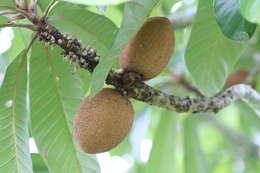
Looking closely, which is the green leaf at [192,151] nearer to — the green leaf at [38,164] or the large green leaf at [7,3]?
the green leaf at [38,164]

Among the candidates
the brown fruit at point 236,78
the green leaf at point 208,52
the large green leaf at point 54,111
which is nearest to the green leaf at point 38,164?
the large green leaf at point 54,111

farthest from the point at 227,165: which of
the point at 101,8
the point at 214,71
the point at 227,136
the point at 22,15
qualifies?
the point at 22,15

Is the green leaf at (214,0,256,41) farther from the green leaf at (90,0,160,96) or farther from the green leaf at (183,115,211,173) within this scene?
the green leaf at (183,115,211,173)

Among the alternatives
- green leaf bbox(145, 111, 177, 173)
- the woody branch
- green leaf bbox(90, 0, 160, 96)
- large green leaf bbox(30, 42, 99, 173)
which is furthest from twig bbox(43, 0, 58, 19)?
green leaf bbox(145, 111, 177, 173)

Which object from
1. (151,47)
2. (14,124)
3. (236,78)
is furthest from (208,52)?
(236,78)

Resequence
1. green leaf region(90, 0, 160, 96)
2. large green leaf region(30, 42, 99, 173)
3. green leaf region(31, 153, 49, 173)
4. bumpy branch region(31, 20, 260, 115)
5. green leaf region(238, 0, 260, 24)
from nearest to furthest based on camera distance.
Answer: green leaf region(238, 0, 260, 24), green leaf region(90, 0, 160, 96), bumpy branch region(31, 20, 260, 115), large green leaf region(30, 42, 99, 173), green leaf region(31, 153, 49, 173)

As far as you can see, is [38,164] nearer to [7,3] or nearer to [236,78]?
[7,3]
